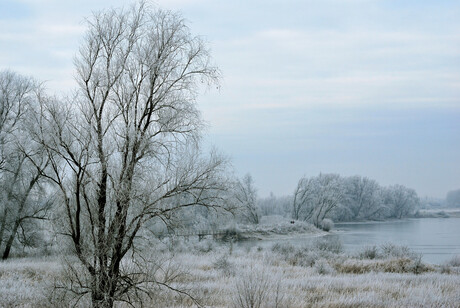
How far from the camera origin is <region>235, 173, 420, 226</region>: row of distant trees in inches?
2194

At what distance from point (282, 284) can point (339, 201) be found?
48904 mm

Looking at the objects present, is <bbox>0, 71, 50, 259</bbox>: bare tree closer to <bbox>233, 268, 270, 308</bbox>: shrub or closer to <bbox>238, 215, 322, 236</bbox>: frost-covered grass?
<bbox>233, 268, 270, 308</bbox>: shrub

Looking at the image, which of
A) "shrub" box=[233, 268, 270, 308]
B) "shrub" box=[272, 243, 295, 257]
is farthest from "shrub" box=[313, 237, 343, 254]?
"shrub" box=[233, 268, 270, 308]

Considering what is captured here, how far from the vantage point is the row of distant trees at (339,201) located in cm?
5572

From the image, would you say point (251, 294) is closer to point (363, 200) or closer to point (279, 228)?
point (279, 228)

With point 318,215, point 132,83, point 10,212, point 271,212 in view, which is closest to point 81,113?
point 132,83

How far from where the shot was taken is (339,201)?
200 feet

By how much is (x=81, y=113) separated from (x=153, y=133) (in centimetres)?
152

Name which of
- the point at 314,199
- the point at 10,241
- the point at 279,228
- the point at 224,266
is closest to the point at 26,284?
the point at 224,266

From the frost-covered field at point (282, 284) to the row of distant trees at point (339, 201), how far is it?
1233 inches

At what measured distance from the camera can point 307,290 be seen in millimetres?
13891

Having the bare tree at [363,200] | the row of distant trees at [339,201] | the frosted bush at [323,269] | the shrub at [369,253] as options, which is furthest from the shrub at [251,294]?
the bare tree at [363,200]

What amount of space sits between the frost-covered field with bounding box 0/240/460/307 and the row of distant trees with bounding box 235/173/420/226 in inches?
1233

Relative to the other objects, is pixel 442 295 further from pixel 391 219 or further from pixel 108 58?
pixel 391 219
